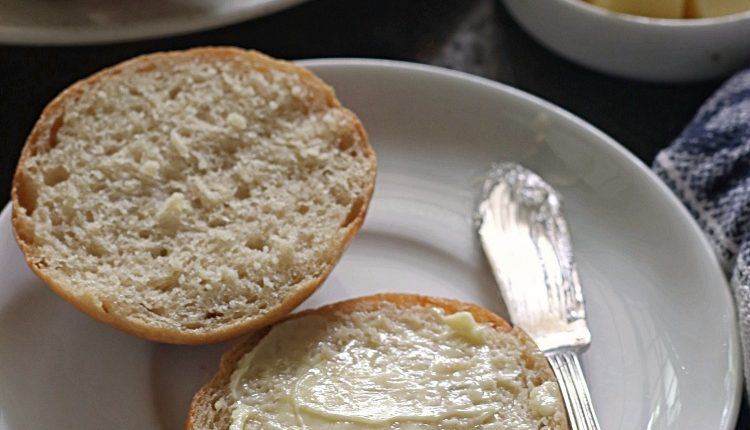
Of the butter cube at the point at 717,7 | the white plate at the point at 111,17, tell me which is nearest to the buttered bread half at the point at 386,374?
the white plate at the point at 111,17

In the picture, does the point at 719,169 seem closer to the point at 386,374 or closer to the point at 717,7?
the point at 717,7

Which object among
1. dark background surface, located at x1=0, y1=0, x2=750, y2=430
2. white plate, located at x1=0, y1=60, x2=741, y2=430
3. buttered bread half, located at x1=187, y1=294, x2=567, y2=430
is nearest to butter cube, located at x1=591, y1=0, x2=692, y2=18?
dark background surface, located at x1=0, y1=0, x2=750, y2=430

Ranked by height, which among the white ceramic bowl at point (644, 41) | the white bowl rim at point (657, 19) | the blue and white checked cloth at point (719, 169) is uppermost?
the white bowl rim at point (657, 19)

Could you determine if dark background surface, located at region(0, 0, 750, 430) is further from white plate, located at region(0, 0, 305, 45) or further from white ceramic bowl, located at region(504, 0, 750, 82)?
white plate, located at region(0, 0, 305, 45)

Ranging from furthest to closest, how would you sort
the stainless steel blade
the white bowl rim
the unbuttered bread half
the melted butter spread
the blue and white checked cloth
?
1. the white bowl rim
2. the blue and white checked cloth
3. the stainless steel blade
4. the unbuttered bread half
5. the melted butter spread

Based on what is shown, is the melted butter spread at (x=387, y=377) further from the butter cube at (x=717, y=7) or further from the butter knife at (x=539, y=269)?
the butter cube at (x=717, y=7)
